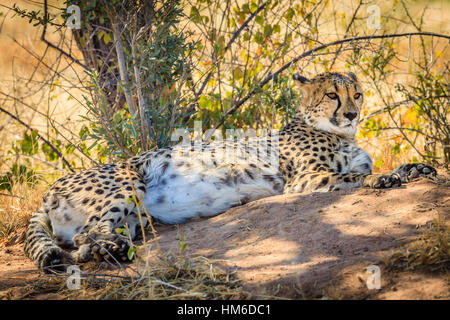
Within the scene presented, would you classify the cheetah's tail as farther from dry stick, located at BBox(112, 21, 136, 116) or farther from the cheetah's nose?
the cheetah's nose

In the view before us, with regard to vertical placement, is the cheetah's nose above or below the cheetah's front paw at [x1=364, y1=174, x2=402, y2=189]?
above

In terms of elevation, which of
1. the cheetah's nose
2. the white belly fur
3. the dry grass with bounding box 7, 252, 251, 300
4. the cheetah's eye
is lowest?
the dry grass with bounding box 7, 252, 251, 300

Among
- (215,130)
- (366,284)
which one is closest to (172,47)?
(215,130)

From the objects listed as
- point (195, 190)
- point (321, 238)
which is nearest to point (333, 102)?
point (195, 190)

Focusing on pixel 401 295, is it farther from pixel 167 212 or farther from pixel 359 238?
pixel 167 212

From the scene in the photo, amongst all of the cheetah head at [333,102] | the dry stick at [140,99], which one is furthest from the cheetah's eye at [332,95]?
the dry stick at [140,99]

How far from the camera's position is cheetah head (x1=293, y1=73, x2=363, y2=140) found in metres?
4.47

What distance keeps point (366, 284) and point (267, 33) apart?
13.0 feet

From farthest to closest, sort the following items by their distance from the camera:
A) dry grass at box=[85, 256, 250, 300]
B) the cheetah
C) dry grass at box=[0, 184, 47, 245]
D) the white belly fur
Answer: dry grass at box=[0, 184, 47, 245] → the white belly fur → the cheetah → dry grass at box=[85, 256, 250, 300]

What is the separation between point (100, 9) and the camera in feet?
14.9

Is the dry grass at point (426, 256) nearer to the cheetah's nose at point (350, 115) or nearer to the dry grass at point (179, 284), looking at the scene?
the dry grass at point (179, 284)

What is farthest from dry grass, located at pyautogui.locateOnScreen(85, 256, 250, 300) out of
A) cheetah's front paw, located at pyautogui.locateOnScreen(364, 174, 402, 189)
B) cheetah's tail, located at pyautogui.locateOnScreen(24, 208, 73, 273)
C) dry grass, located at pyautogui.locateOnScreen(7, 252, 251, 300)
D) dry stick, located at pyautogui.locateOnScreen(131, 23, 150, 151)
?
dry stick, located at pyautogui.locateOnScreen(131, 23, 150, 151)

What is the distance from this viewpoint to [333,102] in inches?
177

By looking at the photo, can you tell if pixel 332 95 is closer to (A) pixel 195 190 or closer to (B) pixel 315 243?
(A) pixel 195 190
